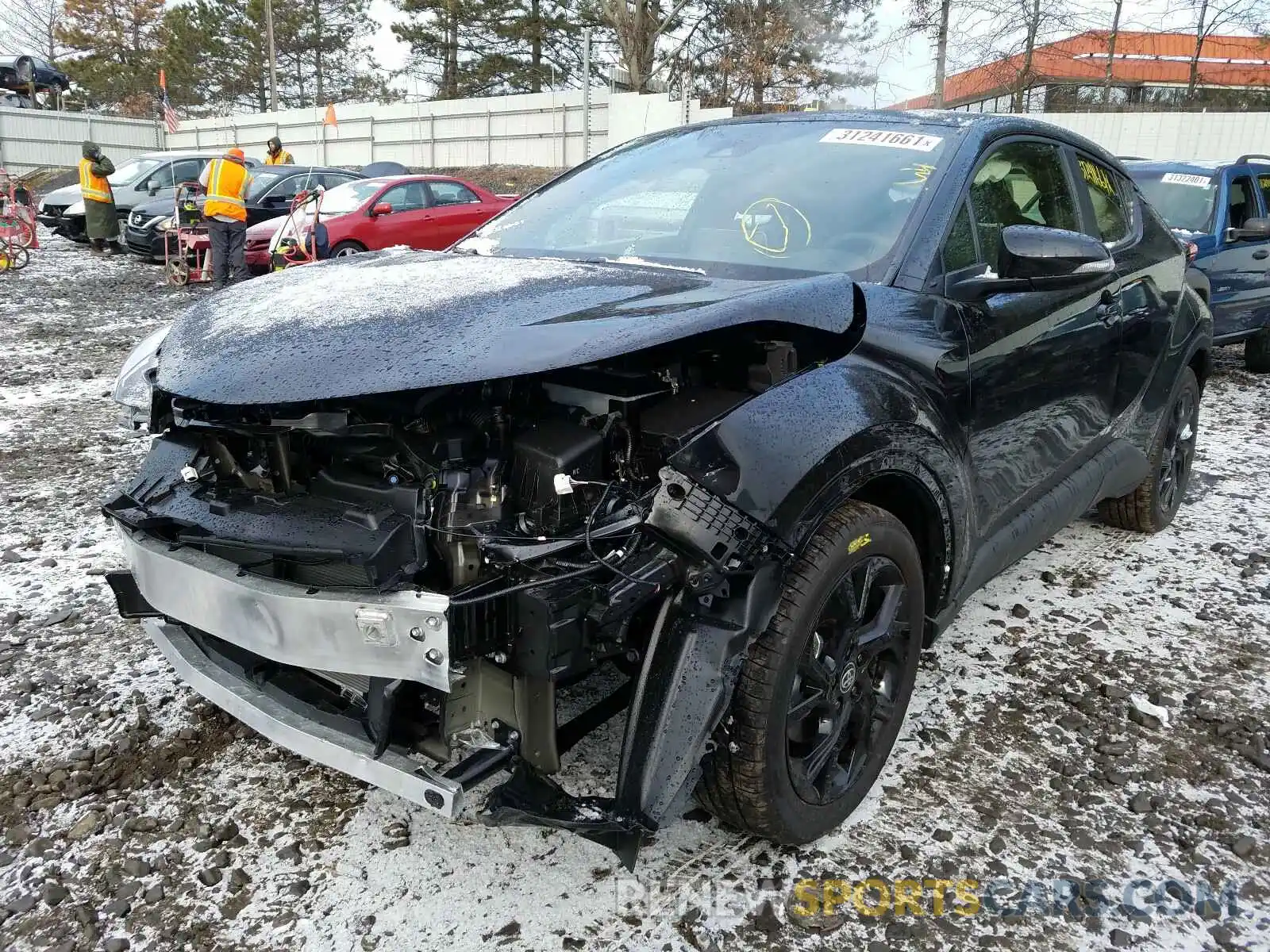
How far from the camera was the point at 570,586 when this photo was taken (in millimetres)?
1786

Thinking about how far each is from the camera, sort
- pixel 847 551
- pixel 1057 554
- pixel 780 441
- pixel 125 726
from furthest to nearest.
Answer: pixel 1057 554 < pixel 125 726 < pixel 847 551 < pixel 780 441

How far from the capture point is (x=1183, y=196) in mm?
7816

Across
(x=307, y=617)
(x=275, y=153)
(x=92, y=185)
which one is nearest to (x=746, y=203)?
(x=307, y=617)

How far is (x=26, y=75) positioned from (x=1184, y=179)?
28365 millimetres

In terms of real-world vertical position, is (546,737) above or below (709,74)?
below

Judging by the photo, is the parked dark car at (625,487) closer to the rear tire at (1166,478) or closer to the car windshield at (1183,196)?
the rear tire at (1166,478)

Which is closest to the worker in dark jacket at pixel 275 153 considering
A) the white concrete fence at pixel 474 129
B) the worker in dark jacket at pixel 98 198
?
the worker in dark jacket at pixel 98 198

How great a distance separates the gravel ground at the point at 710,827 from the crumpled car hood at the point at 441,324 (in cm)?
116

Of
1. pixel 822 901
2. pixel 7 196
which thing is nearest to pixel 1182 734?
pixel 822 901

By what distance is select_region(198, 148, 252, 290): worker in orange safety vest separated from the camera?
10.5m

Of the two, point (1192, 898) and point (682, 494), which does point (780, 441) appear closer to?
point (682, 494)

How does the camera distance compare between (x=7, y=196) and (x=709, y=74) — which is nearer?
(x=7, y=196)

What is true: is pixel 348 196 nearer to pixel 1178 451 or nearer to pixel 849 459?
pixel 1178 451

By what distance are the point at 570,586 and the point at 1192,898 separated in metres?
1.64
